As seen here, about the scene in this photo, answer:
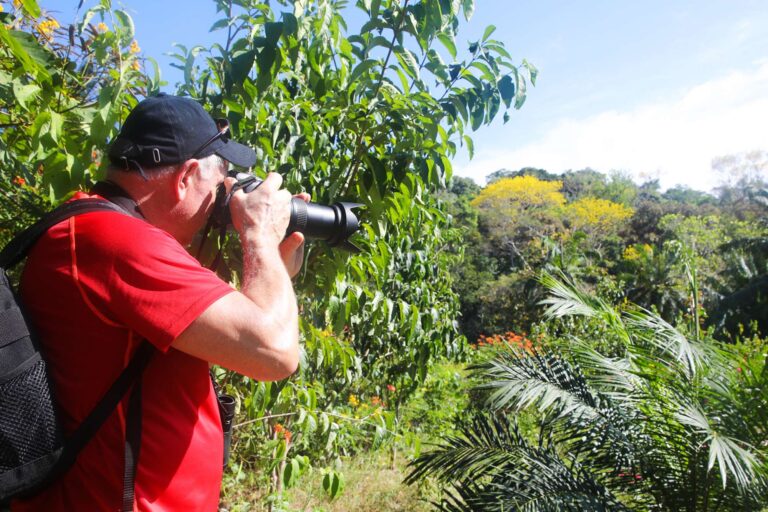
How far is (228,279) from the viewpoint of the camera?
1.97 meters

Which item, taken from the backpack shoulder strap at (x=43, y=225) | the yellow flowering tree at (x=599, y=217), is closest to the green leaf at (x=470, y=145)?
the backpack shoulder strap at (x=43, y=225)

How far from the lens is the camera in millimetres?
1243

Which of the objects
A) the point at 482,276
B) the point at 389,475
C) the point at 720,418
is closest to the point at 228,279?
the point at 720,418

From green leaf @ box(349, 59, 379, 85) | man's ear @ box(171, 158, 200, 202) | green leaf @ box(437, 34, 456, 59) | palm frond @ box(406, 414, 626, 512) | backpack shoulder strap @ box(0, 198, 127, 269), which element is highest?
green leaf @ box(437, 34, 456, 59)

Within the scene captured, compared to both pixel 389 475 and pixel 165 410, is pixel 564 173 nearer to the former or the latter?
pixel 389 475

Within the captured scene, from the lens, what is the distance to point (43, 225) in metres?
1.01

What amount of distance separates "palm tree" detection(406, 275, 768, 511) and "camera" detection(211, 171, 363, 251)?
2040mm

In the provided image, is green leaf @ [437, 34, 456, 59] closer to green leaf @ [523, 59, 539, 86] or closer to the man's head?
green leaf @ [523, 59, 539, 86]

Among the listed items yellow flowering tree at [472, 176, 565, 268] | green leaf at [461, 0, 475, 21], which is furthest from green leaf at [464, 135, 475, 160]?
yellow flowering tree at [472, 176, 565, 268]

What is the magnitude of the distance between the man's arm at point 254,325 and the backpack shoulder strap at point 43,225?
27 cm

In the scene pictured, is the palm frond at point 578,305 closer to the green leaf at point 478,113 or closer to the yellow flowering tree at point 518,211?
the green leaf at point 478,113

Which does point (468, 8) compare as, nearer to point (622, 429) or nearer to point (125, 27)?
point (125, 27)

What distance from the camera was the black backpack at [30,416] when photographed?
907 mm

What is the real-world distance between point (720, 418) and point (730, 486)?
37 cm
